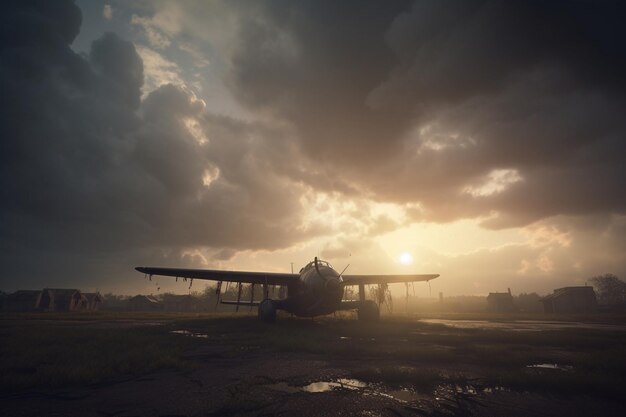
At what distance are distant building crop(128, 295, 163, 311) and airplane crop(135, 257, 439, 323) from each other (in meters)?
67.7

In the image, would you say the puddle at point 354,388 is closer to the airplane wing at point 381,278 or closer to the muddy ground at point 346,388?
the muddy ground at point 346,388

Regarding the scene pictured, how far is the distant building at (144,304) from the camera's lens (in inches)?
2958

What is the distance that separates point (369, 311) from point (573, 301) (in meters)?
61.4

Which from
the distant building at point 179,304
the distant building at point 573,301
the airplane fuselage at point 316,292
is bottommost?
the distant building at point 179,304

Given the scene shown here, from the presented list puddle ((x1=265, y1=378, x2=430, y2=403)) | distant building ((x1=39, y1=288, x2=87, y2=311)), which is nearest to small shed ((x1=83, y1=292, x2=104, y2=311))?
distant building ((x1=39, y1=288, x2=87, y2=311))

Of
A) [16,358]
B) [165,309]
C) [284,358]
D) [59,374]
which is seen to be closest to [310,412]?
[284,358]

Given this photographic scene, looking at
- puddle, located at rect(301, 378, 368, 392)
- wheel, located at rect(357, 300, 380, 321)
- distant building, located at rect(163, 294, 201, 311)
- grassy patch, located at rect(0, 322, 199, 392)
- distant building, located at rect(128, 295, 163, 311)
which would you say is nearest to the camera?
puddle, located at rect(301, 378, 368, 392)

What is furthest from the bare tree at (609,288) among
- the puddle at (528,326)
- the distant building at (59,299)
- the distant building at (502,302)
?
the distant building at (59,299)

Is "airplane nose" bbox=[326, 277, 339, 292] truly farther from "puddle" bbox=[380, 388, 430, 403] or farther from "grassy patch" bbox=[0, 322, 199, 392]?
"puddle" bbox=[380, 388, 430, 403]

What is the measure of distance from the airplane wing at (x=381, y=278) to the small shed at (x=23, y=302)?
7403 centimetres

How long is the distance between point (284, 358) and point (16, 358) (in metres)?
6.78

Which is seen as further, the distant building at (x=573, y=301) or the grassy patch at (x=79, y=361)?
the distant building at (x=573, y=301)

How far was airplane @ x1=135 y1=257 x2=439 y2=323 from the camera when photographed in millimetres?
15203

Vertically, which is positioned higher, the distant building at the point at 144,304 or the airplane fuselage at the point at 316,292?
the airplane fuselage at the point at 316,292
